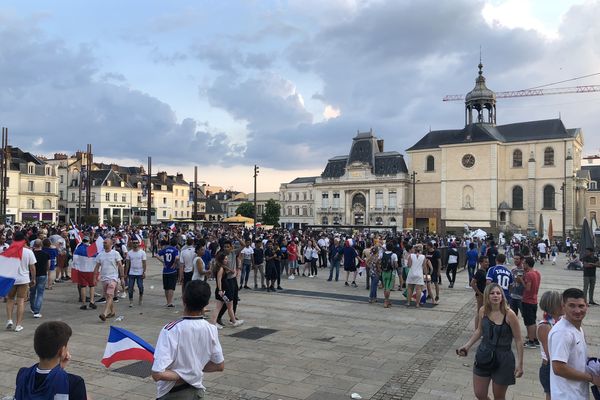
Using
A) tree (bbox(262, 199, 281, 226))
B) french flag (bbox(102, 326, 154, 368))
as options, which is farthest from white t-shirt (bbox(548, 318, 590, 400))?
tree (bbox(262, 199, 281, 226))

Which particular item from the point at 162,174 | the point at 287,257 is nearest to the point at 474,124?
the point at 162,174

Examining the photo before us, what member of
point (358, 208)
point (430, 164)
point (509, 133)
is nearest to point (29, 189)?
point (358, 208)

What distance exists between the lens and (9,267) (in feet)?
29.6

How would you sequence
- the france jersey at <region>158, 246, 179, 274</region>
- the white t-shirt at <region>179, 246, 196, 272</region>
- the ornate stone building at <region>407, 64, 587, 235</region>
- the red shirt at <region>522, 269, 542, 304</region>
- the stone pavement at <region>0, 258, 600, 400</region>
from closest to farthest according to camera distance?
the stone pavement at <region>0, 258, 600, 400</region> → the red shirt at <region>522, 269, 542, 304</region> → the france jersey at <region>158, 246, 179, 274</region> → the white t-shirt at <region>179, 246, 196, 272</region> → the ornate stone building at <region>407, 64, 587, 235</region>

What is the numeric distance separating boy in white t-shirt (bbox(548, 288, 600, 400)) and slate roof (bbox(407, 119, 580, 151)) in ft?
246

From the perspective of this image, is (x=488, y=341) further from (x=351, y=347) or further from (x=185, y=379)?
(x=351, y=347)

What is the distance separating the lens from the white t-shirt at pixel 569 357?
3299 millimetres

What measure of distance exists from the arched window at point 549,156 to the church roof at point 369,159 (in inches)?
932

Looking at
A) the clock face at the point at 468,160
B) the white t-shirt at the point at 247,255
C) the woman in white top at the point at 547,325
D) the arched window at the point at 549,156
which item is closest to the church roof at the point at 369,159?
the clock face at the point at 468,160

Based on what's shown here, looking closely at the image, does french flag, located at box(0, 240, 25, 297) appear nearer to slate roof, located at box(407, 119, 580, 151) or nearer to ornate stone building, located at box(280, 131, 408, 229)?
slate roof, located at box(407, 119, 580, 151)

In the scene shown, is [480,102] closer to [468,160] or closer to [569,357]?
[468,160]

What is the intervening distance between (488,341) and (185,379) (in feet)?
10.2

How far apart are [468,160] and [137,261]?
71.3 m

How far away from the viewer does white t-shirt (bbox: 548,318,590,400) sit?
10.8 ft
